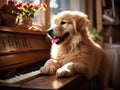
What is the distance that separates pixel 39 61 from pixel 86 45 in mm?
505

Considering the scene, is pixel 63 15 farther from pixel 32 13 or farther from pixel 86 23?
pixel 32 13

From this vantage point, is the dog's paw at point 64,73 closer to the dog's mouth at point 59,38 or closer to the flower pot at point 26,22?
the dog's mouth at point 59,38

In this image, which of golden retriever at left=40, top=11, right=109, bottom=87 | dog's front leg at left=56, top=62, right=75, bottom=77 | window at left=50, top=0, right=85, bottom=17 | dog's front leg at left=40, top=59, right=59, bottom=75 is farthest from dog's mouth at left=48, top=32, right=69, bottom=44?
window at left=50, top=0, right=85, bottom=17

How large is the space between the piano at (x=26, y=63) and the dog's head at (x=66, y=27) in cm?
24

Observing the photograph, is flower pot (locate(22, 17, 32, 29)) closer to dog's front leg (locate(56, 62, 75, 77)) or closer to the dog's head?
the dog's head

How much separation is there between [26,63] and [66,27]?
428 millimetres

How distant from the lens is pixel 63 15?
1.64 metres

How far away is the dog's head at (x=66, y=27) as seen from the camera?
1577mm

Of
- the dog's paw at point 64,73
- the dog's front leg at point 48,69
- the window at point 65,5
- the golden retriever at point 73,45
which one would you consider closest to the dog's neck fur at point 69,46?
the golden retriever at point 73,45

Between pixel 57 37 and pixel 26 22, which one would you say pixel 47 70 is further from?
pixel 26 22

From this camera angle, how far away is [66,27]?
1.59 m

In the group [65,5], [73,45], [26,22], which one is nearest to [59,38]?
[73,45]

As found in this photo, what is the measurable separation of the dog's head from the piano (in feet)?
0.78

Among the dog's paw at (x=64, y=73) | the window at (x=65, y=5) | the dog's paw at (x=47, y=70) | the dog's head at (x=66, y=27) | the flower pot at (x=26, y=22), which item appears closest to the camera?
the dog's paw at (x=64, y=73)
